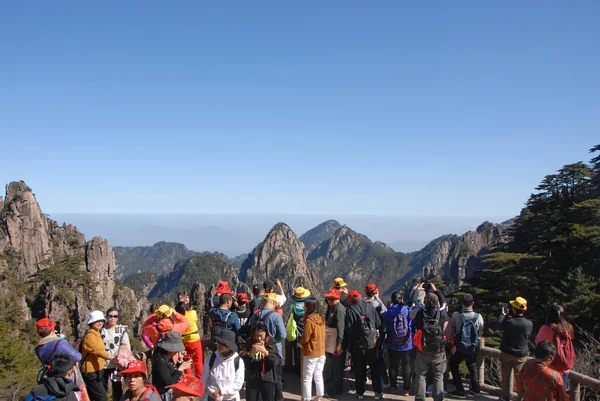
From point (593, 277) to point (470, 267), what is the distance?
50.9 meters

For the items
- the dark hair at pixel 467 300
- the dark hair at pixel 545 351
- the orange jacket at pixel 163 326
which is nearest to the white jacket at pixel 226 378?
the orange jacket at pixel 163 326

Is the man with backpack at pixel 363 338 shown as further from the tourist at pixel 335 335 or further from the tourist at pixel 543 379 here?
the tourist at pixel 543 379

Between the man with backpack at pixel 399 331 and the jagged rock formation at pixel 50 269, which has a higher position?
the man with backpack at pixel 399 331

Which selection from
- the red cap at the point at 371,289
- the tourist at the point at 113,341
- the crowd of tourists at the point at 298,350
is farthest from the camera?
the red cap at the point at 371,289

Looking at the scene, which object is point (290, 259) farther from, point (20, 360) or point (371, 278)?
point (20, 360)

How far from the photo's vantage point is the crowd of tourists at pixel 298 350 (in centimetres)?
477

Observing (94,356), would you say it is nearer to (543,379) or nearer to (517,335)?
(543,379)

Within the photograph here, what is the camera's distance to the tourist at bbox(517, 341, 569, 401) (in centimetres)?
462

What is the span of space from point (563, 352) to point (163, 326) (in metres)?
5.59

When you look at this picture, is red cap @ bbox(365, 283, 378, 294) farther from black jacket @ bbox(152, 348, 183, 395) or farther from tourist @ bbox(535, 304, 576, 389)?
black jacket @ bbox(152, 348, 183, 395)

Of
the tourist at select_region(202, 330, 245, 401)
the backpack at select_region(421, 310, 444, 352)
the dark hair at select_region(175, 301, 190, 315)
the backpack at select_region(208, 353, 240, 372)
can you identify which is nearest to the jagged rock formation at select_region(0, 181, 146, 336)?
the dark hair at select_region(175, 301, 190, 315)

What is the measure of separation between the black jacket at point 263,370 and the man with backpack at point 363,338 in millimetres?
1889

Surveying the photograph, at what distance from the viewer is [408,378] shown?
24.8ft

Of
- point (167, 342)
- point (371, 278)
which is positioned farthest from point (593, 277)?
point (371, 278)
